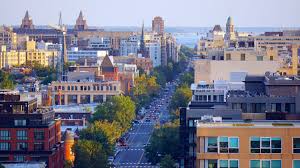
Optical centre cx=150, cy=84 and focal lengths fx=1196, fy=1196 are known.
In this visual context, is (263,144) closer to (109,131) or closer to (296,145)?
(296,145)

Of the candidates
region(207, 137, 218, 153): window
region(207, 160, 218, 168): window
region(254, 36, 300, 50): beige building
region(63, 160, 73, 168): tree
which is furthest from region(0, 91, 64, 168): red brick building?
region(254, 36, 300, 50): beige building

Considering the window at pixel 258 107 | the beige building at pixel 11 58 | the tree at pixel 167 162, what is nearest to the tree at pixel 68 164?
the tree at pixel 167 162

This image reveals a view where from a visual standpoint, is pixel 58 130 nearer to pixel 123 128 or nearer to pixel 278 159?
pixel 123 128

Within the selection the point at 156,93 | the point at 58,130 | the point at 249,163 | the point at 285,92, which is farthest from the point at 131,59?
the point at 249,163

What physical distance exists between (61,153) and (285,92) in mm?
27589

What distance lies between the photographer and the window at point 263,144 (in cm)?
3065

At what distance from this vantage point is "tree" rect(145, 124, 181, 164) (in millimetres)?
75062

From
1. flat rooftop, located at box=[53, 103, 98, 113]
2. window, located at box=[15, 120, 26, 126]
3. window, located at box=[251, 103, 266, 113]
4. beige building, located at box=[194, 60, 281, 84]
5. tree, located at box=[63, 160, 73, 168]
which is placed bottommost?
flat rooftop, located at box=[53, 103, 98, 113]

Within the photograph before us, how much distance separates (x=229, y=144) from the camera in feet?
101

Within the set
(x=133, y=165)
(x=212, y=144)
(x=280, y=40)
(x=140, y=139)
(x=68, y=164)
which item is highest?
(x=212, y=144)

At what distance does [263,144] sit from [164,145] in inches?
1773

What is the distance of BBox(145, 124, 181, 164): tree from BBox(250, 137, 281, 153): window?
141ft

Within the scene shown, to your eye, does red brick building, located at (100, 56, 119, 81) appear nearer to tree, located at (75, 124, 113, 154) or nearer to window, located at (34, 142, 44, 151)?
tree, located at (75, 124, 113, 154)

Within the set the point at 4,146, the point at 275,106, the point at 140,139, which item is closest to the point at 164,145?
the point at 4,146
